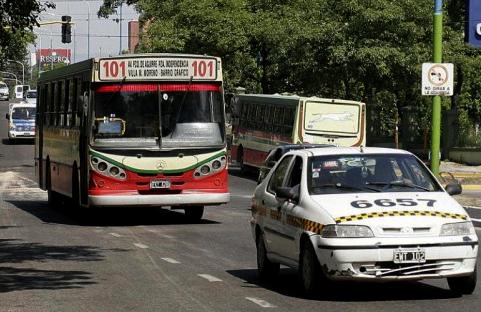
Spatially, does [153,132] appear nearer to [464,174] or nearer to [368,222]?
[368,222]

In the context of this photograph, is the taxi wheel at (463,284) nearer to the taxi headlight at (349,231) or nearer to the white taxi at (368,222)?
the white taxi at (368,222)

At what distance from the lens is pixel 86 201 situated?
21.7 m

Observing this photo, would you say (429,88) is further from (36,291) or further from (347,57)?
(347,57)

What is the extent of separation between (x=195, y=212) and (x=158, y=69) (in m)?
3.14

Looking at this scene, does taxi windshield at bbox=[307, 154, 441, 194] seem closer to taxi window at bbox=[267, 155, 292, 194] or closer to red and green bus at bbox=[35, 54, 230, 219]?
taxi window at bbox=[267, 155, 292, 194]

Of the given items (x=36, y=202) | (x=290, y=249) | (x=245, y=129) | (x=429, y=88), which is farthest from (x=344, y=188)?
(x=245, y=129)

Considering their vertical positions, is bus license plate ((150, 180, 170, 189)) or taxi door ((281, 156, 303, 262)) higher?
taxi door ((281, 156, 303, 262))

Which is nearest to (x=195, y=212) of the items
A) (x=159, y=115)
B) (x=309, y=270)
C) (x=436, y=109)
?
(x=159, y=115)

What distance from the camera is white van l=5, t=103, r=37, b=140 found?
6469cm

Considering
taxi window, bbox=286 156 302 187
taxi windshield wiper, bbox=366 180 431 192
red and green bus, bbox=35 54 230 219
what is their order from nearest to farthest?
1. taxi windshield wiper, bbox=366 180 431 192
2. taxi window, bbox=286 156 302 187
3. red and green bus, bbox=35 54 230 219

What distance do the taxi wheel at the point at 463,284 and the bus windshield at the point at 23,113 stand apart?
2151 inches

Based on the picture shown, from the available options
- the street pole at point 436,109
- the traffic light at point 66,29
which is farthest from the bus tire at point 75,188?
the traffic light at point 66,29

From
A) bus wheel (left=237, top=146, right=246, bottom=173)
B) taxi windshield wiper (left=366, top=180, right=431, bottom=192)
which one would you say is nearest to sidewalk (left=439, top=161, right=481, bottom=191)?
bus wheel (left=237, top=146, right=246, bottom=173)

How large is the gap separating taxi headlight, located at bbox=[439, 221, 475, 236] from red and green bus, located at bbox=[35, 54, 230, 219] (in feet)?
Result: 34.9
